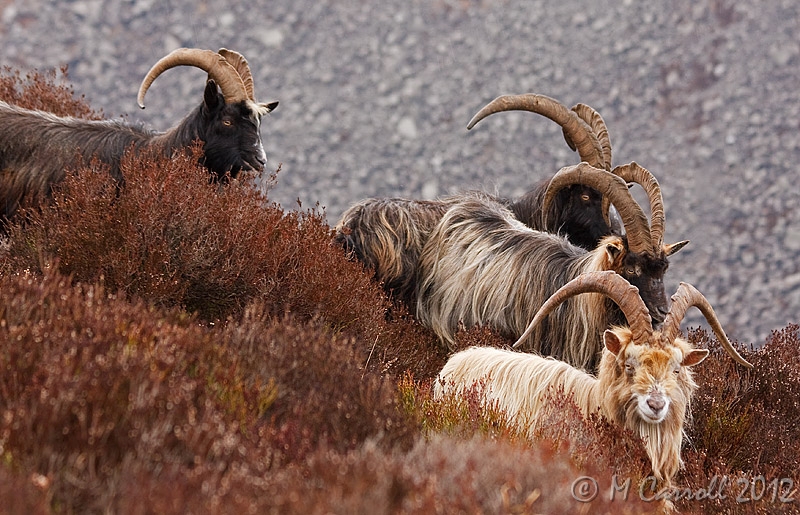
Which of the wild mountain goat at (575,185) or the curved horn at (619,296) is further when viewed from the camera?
the wild mountain goat at (575,185)

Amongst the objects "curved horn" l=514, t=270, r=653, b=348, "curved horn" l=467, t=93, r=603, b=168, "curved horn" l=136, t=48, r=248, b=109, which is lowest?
"curved horn" l=514, t=270, r=653, b=348

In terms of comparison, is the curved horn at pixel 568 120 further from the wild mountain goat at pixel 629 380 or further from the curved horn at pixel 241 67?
the wild mountain goat at pixel 629 380

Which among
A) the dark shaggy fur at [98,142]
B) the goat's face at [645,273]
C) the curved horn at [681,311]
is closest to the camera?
the curved horn at [681,311]

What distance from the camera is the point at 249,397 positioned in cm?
371

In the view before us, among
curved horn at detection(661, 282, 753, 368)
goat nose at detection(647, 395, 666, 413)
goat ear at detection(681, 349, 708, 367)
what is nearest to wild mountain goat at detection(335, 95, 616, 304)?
curved horn at detection(661, 282, 753, 368)

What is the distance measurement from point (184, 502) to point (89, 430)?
1.46 ft

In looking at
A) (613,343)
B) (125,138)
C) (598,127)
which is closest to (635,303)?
(613,343)

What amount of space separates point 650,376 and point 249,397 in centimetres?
231

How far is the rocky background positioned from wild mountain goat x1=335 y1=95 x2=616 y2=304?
1270 centimetres

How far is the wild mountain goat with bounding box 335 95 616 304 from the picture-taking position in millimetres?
8258

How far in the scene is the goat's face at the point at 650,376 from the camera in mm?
5098

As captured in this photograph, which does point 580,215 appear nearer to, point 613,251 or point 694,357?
point 613,251

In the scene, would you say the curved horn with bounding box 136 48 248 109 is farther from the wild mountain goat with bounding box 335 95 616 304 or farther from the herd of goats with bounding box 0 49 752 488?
the wild mountain goat with bounding box 335 95 616 304

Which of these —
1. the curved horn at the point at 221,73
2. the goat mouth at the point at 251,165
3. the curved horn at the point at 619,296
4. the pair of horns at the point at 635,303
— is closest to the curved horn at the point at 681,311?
the pair of horns at the point at 635,303
